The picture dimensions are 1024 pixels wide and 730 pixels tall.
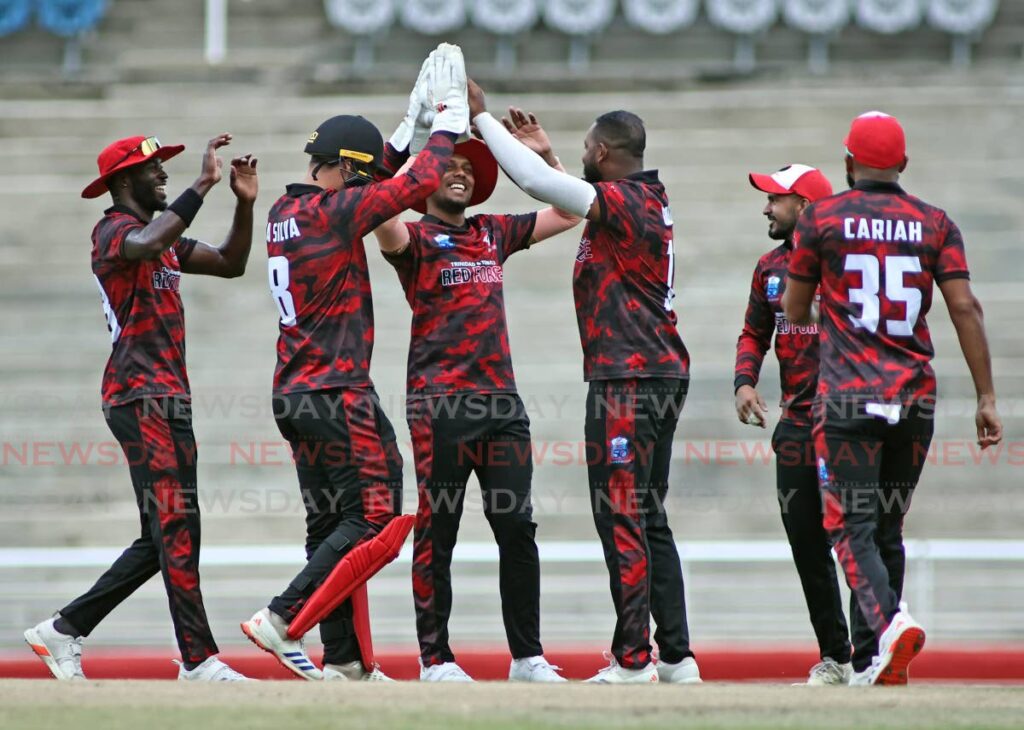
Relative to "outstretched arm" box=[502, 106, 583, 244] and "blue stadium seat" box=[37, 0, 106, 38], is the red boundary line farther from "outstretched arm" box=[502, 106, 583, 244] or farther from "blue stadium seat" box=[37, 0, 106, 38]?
"blue stadium seat" box=[37, 0, 106, 38]

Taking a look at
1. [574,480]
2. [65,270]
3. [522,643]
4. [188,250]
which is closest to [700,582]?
[574,480]

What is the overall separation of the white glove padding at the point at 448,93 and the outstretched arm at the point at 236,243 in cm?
86

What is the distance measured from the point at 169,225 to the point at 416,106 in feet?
3.67

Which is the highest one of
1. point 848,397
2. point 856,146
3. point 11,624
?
point 856,146

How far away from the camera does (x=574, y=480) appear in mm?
12062

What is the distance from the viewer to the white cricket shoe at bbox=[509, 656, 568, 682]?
6.24 m

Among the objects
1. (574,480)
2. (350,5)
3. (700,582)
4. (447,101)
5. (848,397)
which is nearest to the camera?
(848,397)

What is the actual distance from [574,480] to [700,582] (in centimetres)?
216

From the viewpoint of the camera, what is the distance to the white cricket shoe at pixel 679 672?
629 centimetres

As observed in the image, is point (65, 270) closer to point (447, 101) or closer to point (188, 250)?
point (188, 250)

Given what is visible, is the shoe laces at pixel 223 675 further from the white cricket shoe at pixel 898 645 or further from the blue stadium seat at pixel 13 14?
the blue stadium seat at pixel 13 14

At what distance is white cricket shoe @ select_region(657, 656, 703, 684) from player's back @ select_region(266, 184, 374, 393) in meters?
1.72

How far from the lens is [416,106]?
6.32m

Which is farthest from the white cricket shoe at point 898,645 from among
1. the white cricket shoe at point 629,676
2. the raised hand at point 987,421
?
the white cricket shoe at point 629,676
